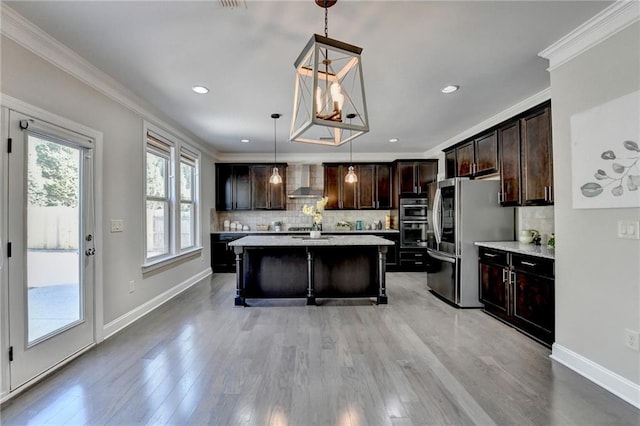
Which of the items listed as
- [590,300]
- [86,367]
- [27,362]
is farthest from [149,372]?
[590,300]

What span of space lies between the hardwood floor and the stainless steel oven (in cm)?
297

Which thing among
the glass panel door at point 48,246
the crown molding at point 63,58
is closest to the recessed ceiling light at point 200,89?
the crown molding at point 63,58

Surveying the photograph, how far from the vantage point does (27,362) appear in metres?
2.25

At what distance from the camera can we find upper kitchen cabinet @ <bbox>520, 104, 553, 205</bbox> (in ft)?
10.5

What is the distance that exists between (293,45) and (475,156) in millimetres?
3352

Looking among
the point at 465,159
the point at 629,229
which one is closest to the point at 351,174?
the point at 465,159

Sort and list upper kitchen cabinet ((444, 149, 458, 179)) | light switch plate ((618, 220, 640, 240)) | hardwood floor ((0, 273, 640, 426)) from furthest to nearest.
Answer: upper kitchen cabinet ((444, 149, 458, 179)) → light switch plate ((618, 220, 640, 240)) → hardwood floor ((0, 273, 640, 426))

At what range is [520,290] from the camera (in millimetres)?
3223

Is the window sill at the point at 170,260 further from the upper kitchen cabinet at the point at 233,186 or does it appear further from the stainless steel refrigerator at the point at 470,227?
the stainless steel refrigerator at the point at 470,227

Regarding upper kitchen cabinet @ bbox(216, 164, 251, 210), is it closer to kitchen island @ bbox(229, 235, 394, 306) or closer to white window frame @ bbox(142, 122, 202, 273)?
white window frame @ bbox(142, 122, 202, 273)

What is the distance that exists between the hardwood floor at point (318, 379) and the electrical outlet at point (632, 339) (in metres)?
0.38

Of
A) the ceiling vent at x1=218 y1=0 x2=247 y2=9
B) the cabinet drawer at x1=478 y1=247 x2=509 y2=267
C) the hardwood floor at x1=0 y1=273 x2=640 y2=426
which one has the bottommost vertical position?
the hardwood floor at x1=0 y1=273 x2=640 y2=426

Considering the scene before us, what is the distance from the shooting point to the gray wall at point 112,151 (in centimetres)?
228

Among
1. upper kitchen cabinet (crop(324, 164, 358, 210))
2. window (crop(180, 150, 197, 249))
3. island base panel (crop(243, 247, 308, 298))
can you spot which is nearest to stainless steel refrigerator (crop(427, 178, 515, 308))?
island base panel (crop(243, 247, 308, 298))
